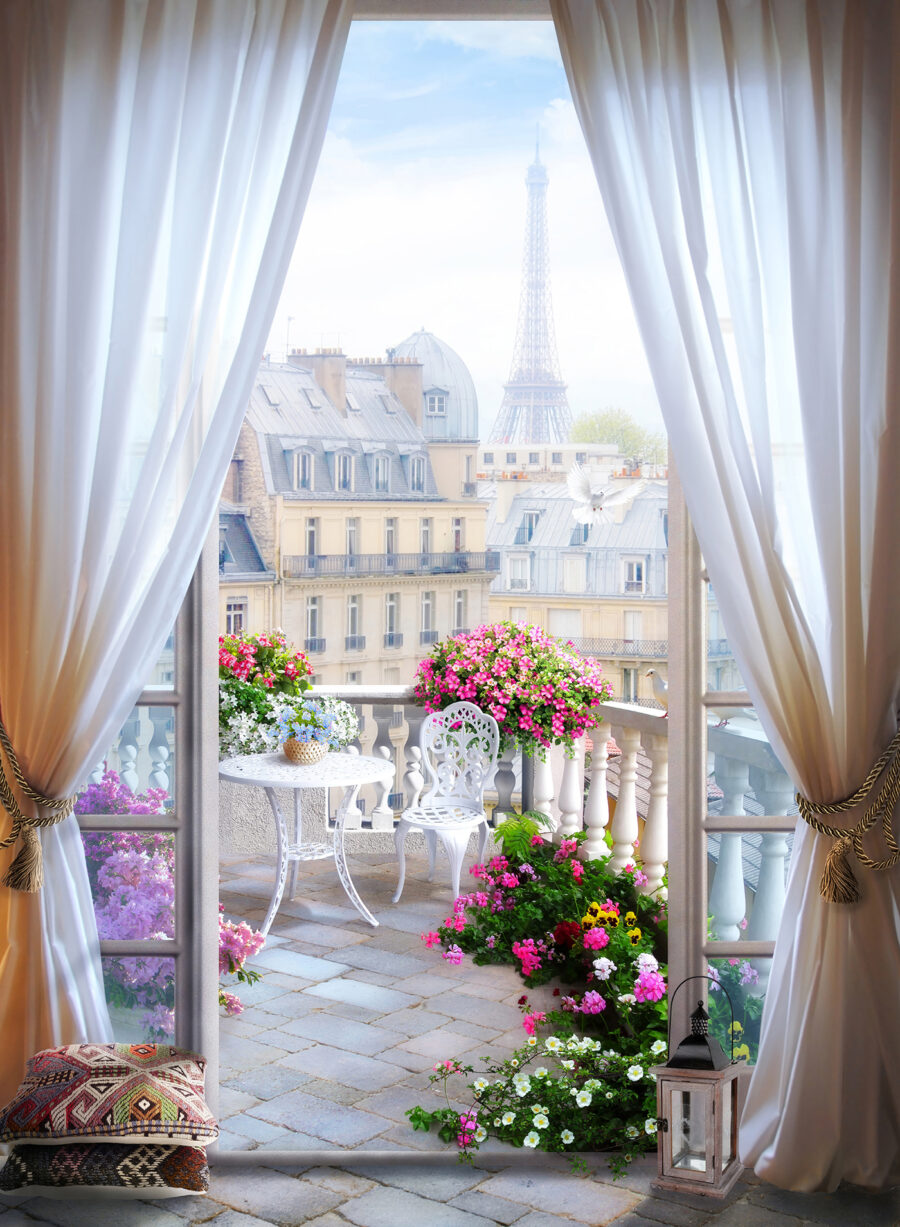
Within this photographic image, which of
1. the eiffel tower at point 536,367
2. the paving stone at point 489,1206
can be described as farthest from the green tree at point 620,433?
the paving stone at point 489,1206

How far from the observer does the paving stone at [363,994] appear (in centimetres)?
363

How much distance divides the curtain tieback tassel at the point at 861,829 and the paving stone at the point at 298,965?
213 centimetres

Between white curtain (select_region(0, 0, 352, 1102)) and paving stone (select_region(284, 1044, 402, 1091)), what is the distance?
130 centimetres

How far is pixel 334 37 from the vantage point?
2.28 m

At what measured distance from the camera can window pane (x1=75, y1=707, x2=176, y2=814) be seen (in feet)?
8.08

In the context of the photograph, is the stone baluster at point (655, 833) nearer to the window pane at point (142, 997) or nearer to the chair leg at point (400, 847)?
the chair leg at point (400, 847)

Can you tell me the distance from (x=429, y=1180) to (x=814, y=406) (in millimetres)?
1783

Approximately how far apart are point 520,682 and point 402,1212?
2901mm

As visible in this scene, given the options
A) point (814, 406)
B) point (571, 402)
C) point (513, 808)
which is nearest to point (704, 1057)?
point (814, 406)

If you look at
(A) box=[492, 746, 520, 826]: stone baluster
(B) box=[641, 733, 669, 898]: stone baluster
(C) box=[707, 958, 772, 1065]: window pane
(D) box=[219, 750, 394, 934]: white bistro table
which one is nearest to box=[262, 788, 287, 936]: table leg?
(D) box=[219, 750, 394, 934]: white bistro table

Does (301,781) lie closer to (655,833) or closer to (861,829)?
(655,833)

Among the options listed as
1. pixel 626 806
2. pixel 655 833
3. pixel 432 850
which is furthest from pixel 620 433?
pixel 655 833

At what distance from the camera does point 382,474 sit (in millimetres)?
17438

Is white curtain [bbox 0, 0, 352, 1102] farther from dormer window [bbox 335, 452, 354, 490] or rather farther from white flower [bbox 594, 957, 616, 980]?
dormer window [bbox 335, 452, 354, 490]
